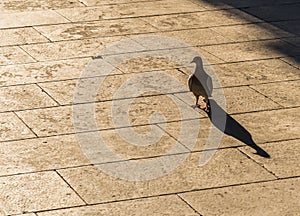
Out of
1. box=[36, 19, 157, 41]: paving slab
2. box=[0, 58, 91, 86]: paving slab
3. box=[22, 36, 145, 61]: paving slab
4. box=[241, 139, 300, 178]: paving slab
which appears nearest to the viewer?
box=[241, 139, 300, 178]: paving slab

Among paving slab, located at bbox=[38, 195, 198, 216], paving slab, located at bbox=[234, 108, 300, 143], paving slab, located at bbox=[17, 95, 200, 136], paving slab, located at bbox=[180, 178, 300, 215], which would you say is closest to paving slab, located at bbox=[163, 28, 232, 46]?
paving slab, located at bbox=[17, 95, 200, 136]

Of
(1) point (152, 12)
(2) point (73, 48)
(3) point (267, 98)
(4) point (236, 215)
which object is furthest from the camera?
(1) point (152, 12)

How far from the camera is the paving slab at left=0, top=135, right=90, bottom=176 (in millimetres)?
9008

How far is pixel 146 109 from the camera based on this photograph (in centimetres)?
1037

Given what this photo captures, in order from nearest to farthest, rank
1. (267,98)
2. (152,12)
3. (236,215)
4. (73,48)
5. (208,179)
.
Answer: (236,215), (208,179), (267,98), (73,48), (152,12)

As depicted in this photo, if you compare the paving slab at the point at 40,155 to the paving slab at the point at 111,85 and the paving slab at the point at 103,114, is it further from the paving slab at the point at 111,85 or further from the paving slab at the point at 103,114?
the paving slab at the point at 111,85

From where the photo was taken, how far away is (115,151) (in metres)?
9.37

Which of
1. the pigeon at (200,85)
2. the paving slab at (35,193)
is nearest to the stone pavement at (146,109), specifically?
the paving slab at (35,193)

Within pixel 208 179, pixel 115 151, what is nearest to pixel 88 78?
pixel 115 151

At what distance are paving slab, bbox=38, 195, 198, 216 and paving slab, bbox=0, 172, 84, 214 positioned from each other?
14cm

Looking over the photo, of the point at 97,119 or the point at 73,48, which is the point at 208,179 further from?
the point at 73,48

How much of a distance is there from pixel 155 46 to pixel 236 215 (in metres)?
4.70

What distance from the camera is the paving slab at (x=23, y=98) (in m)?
10.4

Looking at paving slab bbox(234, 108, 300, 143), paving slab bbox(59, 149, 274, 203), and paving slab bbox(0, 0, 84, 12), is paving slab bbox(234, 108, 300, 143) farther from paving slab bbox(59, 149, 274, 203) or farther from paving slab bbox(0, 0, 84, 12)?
paving slab bbox(0, 0, 84, 12)
